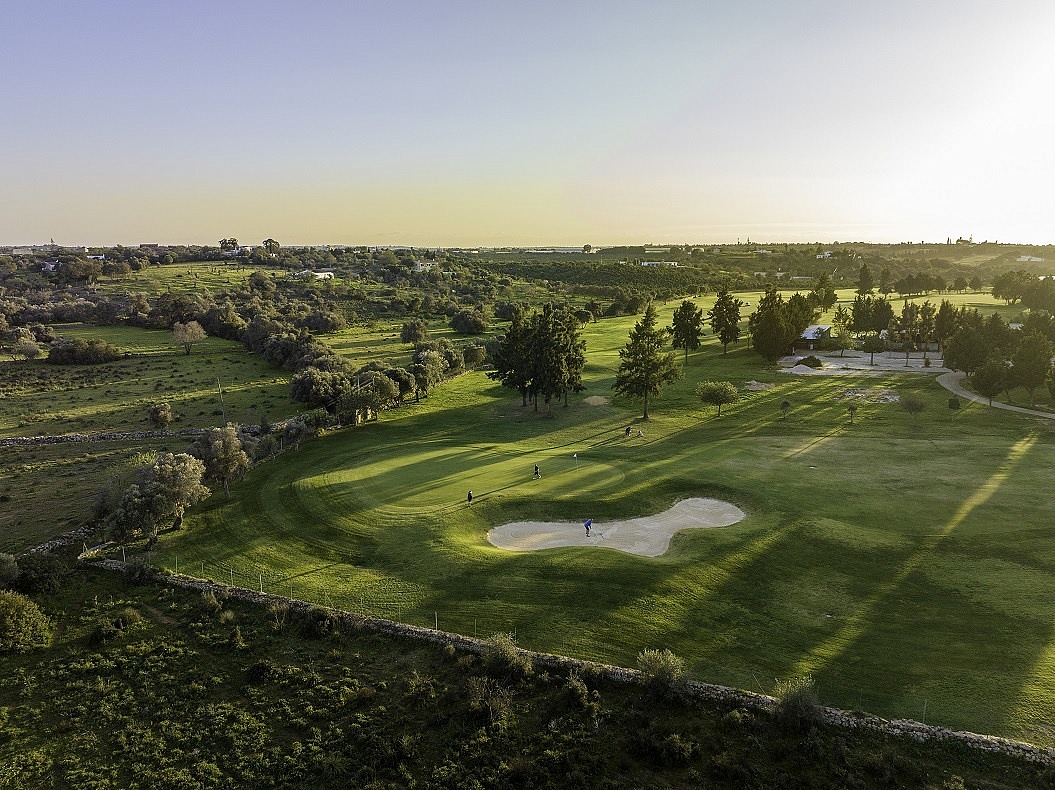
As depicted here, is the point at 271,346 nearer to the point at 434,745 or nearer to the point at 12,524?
the point at 12,524

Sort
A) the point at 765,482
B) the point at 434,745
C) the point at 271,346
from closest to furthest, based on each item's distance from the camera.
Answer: the point at 434,745, the point at 765,482, the point at 271,346

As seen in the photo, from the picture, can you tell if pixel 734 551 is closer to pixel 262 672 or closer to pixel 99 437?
pixel 262 672

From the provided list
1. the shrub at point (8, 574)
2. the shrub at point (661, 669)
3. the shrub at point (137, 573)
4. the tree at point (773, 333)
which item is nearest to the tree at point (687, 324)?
the tree at point (773, 333)

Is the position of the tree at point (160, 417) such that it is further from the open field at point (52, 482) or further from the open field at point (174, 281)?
the open field at point (174, 281)

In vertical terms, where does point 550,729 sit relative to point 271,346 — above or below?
below

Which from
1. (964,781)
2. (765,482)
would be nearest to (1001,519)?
(765,482)

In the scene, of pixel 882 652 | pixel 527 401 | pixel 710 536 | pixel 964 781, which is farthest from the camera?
pixel 527 401

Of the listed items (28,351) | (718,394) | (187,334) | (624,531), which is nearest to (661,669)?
(624,531)
